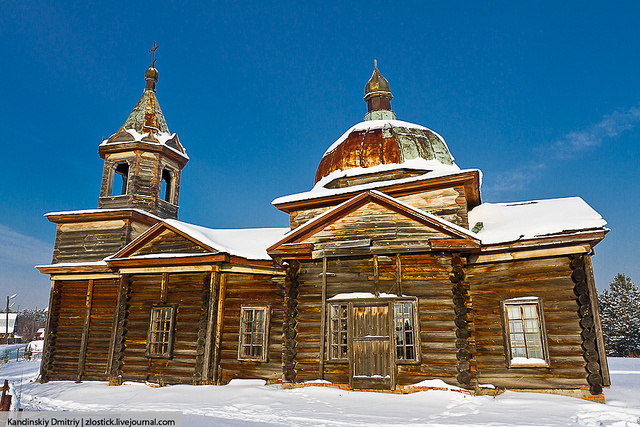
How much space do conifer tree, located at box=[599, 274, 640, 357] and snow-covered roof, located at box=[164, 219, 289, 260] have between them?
34.4m

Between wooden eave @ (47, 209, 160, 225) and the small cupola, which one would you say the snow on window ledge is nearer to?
the small cupola

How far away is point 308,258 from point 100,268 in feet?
29.3

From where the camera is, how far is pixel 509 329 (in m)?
12.1

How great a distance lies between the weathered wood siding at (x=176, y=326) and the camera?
14.5m

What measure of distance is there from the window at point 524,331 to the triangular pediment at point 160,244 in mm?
9830

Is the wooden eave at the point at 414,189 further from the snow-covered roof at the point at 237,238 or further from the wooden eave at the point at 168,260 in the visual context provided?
the wooden eave at the point at 168,260

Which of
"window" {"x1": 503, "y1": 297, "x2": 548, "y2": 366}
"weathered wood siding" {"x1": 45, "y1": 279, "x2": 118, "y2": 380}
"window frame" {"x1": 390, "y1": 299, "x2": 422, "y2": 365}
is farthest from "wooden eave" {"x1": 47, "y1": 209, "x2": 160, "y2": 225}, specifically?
"window" {"x1": 503, "y1": 297, "x2": 548, "y2": 366}

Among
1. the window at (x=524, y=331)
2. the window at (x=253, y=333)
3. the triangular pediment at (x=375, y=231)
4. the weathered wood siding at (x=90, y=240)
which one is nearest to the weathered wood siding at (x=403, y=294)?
the triangular pediment at (x=375, y=231)

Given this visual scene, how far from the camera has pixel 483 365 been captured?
12125 mm

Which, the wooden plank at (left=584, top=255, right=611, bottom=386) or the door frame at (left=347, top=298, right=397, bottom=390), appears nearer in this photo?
the wooden plank at (left=584, top=255, right=611, bottom=386)

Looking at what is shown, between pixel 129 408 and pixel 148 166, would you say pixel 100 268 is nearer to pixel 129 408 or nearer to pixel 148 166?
pixel 148 166

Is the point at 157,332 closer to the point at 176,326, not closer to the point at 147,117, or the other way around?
the point at 176,326

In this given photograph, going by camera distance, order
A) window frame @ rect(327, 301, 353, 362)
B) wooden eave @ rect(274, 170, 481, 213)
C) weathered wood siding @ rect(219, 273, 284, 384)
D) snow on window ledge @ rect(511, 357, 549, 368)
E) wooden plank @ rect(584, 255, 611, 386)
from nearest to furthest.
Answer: wooden plank @ rect(584, 255, 611, 386)
snow on window ledge @ rect(511, 357, 549, 368)
window frame @ rect(327, 301, 353, 362)
wooden eave @ rect(274, 170, 481, 213)
weathered wood siding @ rect(219, 273, 284, 384)

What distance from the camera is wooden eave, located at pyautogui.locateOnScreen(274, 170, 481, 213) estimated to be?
46.3 feet
